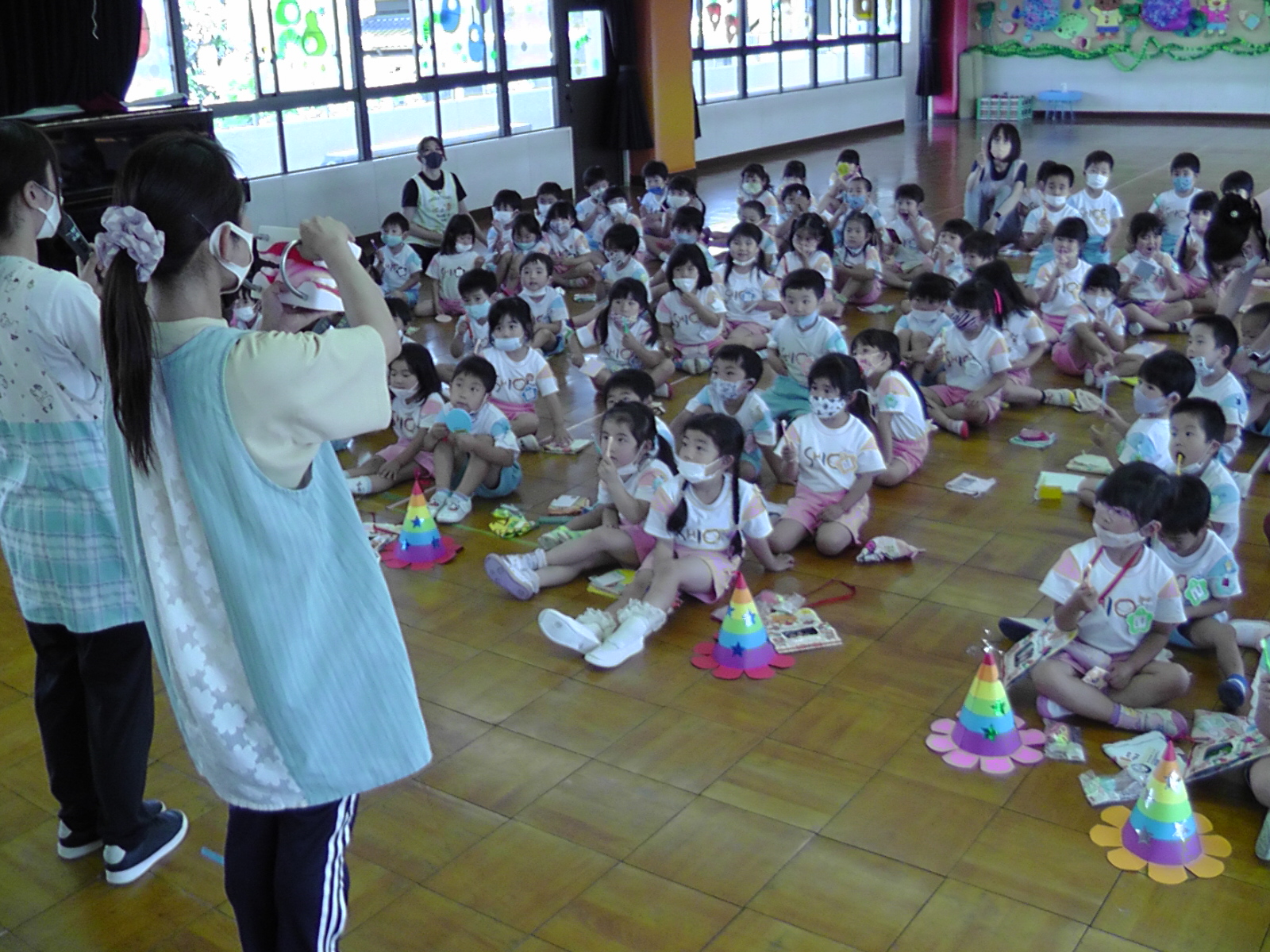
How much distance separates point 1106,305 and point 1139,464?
3.41 meters

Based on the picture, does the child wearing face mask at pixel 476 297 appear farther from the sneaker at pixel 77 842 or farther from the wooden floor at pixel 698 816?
the sneaker at pixel 77 842

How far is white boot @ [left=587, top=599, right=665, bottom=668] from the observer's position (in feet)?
12.3

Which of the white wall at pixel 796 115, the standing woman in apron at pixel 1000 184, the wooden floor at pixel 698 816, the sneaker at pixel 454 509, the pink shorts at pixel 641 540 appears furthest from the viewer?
the white wall at pixel 796 115

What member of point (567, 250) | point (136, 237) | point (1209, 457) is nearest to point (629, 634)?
point (1209, 457)

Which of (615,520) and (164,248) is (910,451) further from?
(164,248)

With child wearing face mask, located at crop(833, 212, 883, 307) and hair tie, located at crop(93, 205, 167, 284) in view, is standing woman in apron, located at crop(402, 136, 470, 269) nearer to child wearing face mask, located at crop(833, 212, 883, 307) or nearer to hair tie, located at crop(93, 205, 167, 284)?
child wearing face mask, located at crop(833, 212, 883, 307)

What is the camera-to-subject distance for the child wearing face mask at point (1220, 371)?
15.6ft

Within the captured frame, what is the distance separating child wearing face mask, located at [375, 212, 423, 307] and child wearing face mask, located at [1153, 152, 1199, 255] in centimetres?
488

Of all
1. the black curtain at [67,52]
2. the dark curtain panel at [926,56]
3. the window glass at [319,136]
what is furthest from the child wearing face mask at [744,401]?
the dark curtain panel at [926,56]

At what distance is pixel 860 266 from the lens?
8047mm

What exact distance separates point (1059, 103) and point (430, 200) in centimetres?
1256

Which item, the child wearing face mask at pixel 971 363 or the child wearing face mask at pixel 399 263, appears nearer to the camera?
the child wearing face mask at pixel 971 363

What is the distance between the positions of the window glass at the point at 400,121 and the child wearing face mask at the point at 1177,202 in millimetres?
6206

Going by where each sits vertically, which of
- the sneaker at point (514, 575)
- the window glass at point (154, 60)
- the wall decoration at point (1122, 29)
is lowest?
the sneaker at point (514, 575)
